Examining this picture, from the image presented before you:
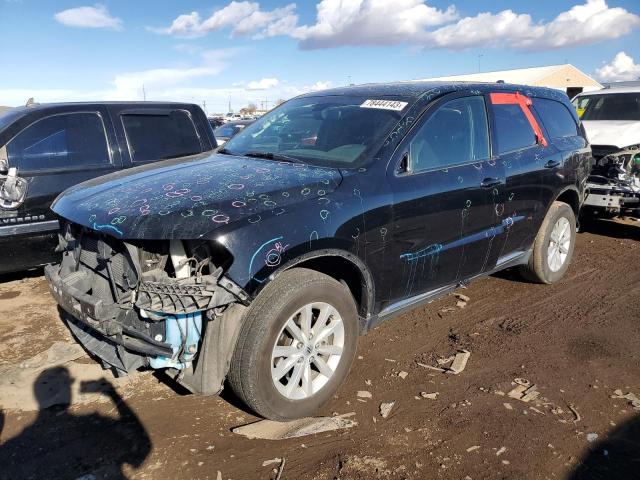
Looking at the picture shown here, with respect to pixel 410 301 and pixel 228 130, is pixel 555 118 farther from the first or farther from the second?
pixel 228 130

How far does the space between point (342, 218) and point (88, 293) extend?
62.0 inches

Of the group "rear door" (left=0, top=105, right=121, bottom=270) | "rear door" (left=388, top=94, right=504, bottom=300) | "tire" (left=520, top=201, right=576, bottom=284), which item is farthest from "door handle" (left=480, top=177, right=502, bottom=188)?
"rear door" (left=0, top=105, right=121, bottom=270)

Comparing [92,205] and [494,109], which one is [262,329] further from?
[494,109]

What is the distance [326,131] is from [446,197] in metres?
0.99

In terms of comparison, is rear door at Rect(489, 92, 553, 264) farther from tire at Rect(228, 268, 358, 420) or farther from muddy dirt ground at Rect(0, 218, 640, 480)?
tire at Rect(228, 268, 358, 420)

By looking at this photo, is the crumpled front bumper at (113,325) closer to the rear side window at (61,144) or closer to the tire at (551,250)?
the rear side window at (61,144)

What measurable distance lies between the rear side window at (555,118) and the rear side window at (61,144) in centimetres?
425

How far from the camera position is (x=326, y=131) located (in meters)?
3.74

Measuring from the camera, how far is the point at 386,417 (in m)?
3.04

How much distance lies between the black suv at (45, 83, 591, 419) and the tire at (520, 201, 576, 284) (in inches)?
24.2

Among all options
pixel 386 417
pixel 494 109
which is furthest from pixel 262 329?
pixel 494 109

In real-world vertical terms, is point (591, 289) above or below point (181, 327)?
below

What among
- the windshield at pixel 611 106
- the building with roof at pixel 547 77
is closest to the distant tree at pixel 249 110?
the building with roof at pixel 547 77

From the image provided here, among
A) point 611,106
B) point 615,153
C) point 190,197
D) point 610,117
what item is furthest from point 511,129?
point 611,106
